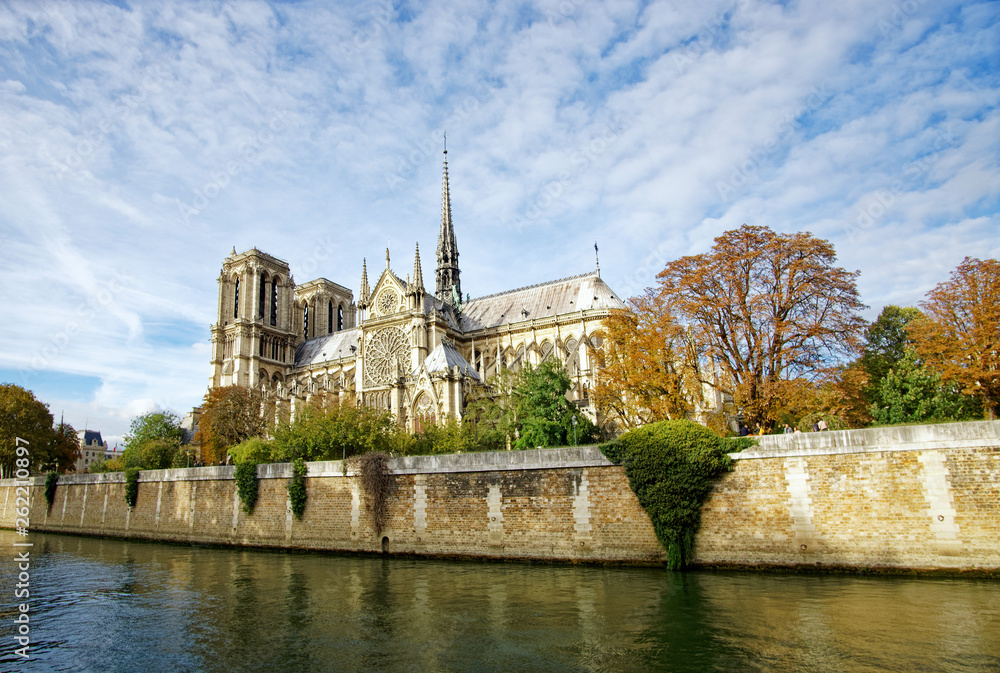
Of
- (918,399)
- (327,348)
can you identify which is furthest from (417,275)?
(918,399)

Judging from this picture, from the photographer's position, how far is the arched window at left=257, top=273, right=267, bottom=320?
64294 millimetres

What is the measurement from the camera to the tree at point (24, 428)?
43.4 meters

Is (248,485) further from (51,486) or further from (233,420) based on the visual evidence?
(51,486)

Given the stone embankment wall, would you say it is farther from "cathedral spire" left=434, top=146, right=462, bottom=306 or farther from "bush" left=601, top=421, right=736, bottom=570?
"cathedral spire" left=434, top=146, right=462, bottom=306

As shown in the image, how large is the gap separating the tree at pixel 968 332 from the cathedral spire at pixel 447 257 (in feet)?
129

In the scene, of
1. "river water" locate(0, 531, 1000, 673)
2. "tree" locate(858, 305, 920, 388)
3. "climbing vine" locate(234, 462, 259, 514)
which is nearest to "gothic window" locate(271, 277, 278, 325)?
"climbing vine" locate(234, 462, 259, 514)

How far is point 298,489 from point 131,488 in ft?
44.1

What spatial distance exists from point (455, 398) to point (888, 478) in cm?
2464

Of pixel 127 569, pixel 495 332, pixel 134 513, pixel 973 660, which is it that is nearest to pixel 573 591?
pixel 973 660

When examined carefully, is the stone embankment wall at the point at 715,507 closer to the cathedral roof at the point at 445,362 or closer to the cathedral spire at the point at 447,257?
the cathedral roof at the point at 445,362

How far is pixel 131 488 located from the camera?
106 feet

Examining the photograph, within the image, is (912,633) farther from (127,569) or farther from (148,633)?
(127,569)

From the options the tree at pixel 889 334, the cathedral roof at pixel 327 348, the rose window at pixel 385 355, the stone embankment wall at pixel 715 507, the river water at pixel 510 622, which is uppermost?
the cathedral roof at pixel 327 348

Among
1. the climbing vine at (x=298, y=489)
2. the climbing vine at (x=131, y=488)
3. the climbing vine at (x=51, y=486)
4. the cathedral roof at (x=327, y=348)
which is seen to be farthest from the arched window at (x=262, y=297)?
the climbing vine at (x=298, y=489)
